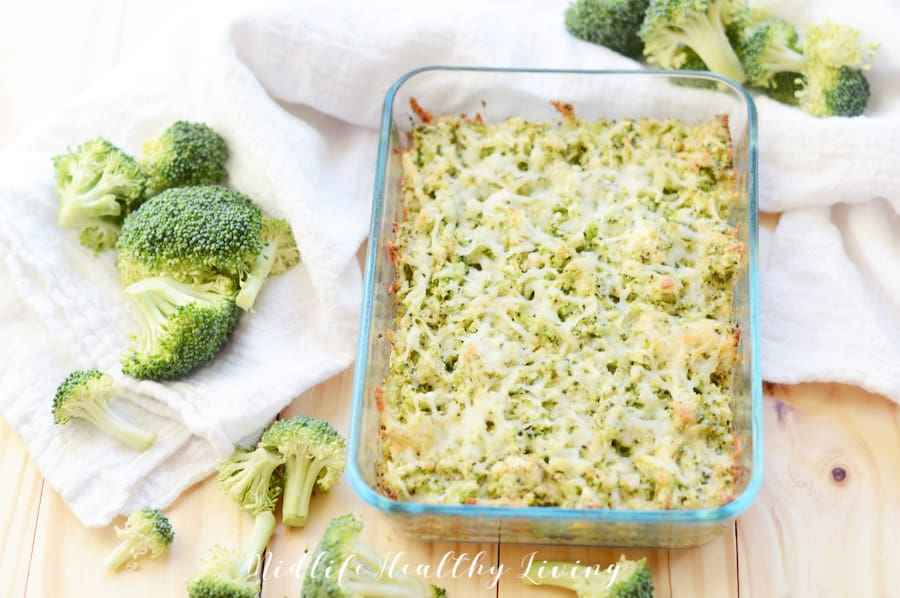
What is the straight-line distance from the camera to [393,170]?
2842mm

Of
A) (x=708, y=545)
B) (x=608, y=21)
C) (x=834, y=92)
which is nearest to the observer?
(x=708, y=545)

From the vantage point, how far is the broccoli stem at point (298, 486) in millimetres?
2562

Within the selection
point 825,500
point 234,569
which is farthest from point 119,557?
point 825,500

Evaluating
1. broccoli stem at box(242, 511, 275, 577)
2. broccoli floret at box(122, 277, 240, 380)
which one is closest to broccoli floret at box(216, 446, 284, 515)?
broccoli stem at box(242, 511, 275, 577)

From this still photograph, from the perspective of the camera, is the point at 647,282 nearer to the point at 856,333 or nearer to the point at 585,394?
the point at 585,394

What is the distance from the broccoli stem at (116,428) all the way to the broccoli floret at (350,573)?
1.80 feet

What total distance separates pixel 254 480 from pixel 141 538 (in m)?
0.28

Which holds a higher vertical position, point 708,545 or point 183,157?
point 183,157

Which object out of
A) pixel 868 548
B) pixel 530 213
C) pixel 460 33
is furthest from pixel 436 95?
pixel 868 548

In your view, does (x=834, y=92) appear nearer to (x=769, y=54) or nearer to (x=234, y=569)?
(x=769, y=54)

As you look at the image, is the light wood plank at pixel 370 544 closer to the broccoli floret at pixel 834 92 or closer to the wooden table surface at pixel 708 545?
the wooden table surface at pixel 708 545

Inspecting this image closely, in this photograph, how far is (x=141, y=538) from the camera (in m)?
2.52

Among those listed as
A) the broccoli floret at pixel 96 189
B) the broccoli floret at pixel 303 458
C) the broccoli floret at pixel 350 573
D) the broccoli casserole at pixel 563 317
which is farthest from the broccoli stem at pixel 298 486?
the broccoli floret at pixel 96 189

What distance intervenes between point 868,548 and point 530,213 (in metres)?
1.11
